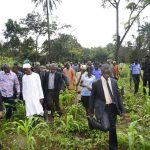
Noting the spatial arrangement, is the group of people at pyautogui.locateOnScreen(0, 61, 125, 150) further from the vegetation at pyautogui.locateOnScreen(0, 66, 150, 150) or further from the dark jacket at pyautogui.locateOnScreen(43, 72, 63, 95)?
the vegetation at pyautogui.locateOnScreen(0, 66, 150, 150)

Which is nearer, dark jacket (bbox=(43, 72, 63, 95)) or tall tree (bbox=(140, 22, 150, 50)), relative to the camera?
dark jacket (bbox=(43, 72, 63, 95))

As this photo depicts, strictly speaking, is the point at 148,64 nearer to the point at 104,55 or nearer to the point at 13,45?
the point at 13,45

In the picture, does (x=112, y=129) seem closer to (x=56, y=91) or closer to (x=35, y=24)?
(x=56, y=91)

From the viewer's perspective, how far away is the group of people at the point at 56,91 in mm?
6889

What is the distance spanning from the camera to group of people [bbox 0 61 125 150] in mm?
6889

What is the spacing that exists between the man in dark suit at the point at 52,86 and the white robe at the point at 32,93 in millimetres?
1479

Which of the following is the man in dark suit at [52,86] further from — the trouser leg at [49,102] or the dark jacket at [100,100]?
the dark jacket at [100,100]

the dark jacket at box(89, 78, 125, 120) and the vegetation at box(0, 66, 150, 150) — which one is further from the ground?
the dark jacket at box(89, 78, 125, 120)

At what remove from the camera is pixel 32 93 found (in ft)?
30.0

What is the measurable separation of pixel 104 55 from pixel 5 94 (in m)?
81.9

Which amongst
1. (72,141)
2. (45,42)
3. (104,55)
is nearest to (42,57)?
(45,42)

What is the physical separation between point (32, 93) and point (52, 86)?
1697mm

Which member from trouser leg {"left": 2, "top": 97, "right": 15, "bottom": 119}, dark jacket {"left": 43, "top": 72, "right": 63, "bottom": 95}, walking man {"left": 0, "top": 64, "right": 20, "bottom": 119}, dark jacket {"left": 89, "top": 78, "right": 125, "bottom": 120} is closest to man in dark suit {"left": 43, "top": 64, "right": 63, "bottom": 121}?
dark jacket {"left": 43, "top": 72, "right": 63, "bottom": 95}

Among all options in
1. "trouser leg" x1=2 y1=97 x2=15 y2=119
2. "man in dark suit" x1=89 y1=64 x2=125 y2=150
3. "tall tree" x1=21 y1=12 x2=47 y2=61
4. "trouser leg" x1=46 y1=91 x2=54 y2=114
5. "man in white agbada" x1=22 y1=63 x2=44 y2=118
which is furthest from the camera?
"tall tree" x1=21 y1=12 x2=47 y2=61
